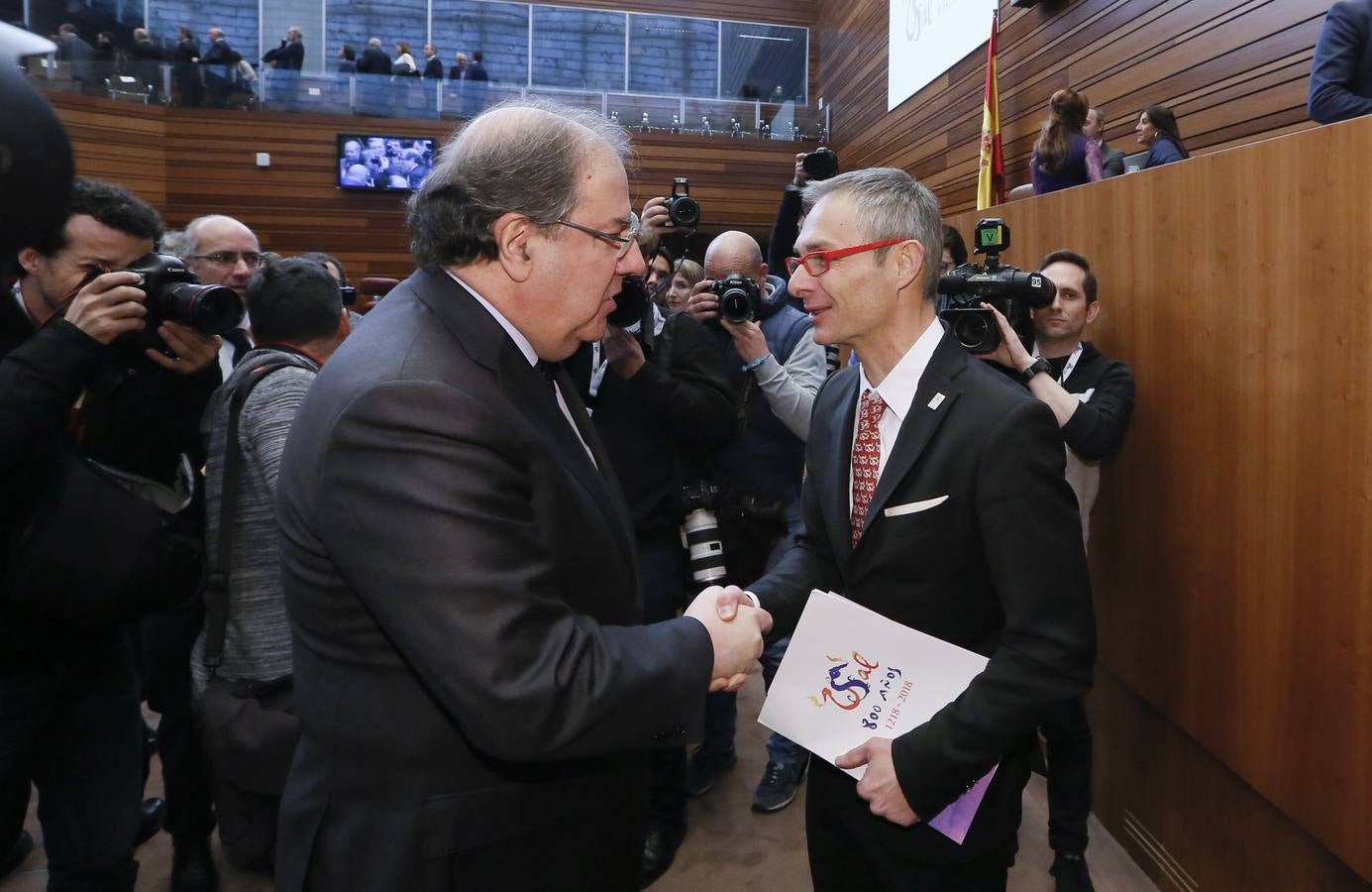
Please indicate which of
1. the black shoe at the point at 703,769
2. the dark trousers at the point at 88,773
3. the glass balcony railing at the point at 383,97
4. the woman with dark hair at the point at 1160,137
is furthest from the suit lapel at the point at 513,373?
the glass balcony railing at the point at 383,97

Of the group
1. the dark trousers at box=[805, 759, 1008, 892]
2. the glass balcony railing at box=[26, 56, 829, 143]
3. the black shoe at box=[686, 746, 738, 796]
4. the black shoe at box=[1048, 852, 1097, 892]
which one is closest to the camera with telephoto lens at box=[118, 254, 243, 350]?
the dark trousers at box=[805, 759, 1008, 892]

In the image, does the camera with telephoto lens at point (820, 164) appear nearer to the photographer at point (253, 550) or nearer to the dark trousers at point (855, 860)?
the photographer at point (253, 550)

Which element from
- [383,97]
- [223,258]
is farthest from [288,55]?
[223,258]

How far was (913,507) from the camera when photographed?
51.4 inches

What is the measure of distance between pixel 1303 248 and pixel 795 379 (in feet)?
4.57

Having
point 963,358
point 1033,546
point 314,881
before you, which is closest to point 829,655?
point 1033,546

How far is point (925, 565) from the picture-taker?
1.32 metres

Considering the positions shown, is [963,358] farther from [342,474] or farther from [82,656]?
[82,656]

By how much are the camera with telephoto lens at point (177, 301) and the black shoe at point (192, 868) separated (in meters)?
1.31

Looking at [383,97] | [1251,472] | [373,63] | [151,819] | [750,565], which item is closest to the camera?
[1251,472]

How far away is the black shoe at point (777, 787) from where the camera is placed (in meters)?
2.73

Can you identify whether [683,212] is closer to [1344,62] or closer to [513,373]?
[513,373]

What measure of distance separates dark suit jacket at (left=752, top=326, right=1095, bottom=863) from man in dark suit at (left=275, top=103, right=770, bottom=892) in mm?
259

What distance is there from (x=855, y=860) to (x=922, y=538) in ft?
1.78
